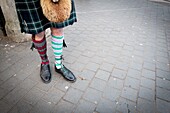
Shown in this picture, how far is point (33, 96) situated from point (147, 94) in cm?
164

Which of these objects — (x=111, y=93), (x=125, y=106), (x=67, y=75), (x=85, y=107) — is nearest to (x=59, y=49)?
(x=67, y=75)

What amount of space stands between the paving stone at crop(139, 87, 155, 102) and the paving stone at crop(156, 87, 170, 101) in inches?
3.0

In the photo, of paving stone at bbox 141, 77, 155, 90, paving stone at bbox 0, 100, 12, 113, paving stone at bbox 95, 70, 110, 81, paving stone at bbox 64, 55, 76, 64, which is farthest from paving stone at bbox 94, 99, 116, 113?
paving stone at bbox 0, 100, 12, 113

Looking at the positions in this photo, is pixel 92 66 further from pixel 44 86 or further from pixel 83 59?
pixel 44 86

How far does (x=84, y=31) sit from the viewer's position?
3.88 meters

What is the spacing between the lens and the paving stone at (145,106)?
71.9 inches

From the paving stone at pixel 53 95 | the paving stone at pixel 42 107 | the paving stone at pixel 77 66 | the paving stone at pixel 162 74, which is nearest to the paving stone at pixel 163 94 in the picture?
the paving stone at pixel 162 74

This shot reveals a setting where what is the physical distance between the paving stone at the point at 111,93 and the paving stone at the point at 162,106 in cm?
53

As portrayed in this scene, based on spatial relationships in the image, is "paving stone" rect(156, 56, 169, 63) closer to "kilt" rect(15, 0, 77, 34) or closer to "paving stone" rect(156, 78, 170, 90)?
"paving stone" rect(156, 78, 170, 90)

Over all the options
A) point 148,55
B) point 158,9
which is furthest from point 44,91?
point 158,9

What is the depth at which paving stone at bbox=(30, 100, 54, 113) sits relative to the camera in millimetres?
1766

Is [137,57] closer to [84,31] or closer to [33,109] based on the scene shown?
[84,31]

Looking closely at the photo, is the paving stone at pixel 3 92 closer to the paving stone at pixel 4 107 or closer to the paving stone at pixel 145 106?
the paving stone at pixel 4 107

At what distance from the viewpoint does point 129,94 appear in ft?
6.65
